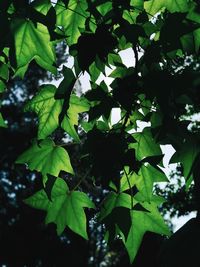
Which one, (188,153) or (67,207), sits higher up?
(188,153)

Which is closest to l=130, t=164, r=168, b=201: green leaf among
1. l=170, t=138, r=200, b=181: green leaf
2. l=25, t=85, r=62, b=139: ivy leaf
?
l=170, t=138, r=200, b=181: green leaf

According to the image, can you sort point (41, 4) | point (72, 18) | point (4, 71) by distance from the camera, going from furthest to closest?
1. point (72, 18)
2. point (4, 71)
3. point (41, 4)

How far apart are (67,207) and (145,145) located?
520 mm

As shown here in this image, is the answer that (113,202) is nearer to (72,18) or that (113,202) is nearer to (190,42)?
(190,42)

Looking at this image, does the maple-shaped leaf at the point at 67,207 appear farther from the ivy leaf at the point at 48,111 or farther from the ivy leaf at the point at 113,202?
the ivy leaf at the point at 48,111

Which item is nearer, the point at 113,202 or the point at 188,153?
the point at 188,153

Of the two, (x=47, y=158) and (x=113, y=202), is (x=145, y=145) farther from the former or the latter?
(x=47, y=158)

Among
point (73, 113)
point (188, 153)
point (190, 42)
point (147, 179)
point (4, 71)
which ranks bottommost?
point (147, 179)

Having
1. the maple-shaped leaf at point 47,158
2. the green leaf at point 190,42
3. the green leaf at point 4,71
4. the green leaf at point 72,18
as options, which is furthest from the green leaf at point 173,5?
the maple-shaped leaf at point 47,158

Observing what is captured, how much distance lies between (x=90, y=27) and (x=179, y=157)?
29.9 inches

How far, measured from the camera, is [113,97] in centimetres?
151

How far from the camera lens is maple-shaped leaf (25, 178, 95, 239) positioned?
1.76 metres

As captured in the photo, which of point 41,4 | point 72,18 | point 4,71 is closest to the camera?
point 41,4

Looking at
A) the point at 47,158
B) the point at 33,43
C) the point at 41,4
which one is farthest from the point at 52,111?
the point at 41,4
